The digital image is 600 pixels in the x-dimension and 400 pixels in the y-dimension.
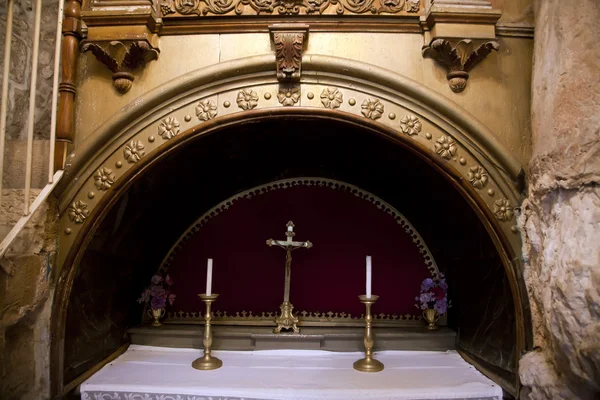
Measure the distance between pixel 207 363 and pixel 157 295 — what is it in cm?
52

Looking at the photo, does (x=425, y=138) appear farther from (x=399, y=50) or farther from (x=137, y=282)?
(x=137, y=282)

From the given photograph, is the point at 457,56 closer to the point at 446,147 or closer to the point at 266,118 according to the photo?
the point at 446,147

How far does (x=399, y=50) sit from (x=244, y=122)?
659 millimetres

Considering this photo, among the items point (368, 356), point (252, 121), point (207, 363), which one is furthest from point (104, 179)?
point (368, 356)

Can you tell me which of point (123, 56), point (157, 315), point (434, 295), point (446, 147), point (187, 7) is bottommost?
point (157, 315)

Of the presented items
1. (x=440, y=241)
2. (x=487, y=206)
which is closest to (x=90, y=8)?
(x=487, y=206)

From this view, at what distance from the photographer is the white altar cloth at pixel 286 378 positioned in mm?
1632

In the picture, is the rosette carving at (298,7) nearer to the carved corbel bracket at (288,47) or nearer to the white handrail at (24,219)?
the carved corbel bracket at (288,47)

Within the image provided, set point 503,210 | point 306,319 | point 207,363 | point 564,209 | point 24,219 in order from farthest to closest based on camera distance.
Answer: point 306,319, point 207,363, point 503,210, point 24,219, point 564,209

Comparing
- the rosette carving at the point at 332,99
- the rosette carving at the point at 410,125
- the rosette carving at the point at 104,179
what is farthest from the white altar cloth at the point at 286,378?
the rosette carving at the point at 332,99

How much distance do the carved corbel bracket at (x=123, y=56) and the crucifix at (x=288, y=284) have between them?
93cm

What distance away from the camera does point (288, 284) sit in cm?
217

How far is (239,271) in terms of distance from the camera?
2348 mm

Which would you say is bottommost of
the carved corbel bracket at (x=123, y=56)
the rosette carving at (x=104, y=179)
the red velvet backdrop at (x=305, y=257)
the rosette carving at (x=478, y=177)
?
the red velvet backdrop at (x=305, y=257)
